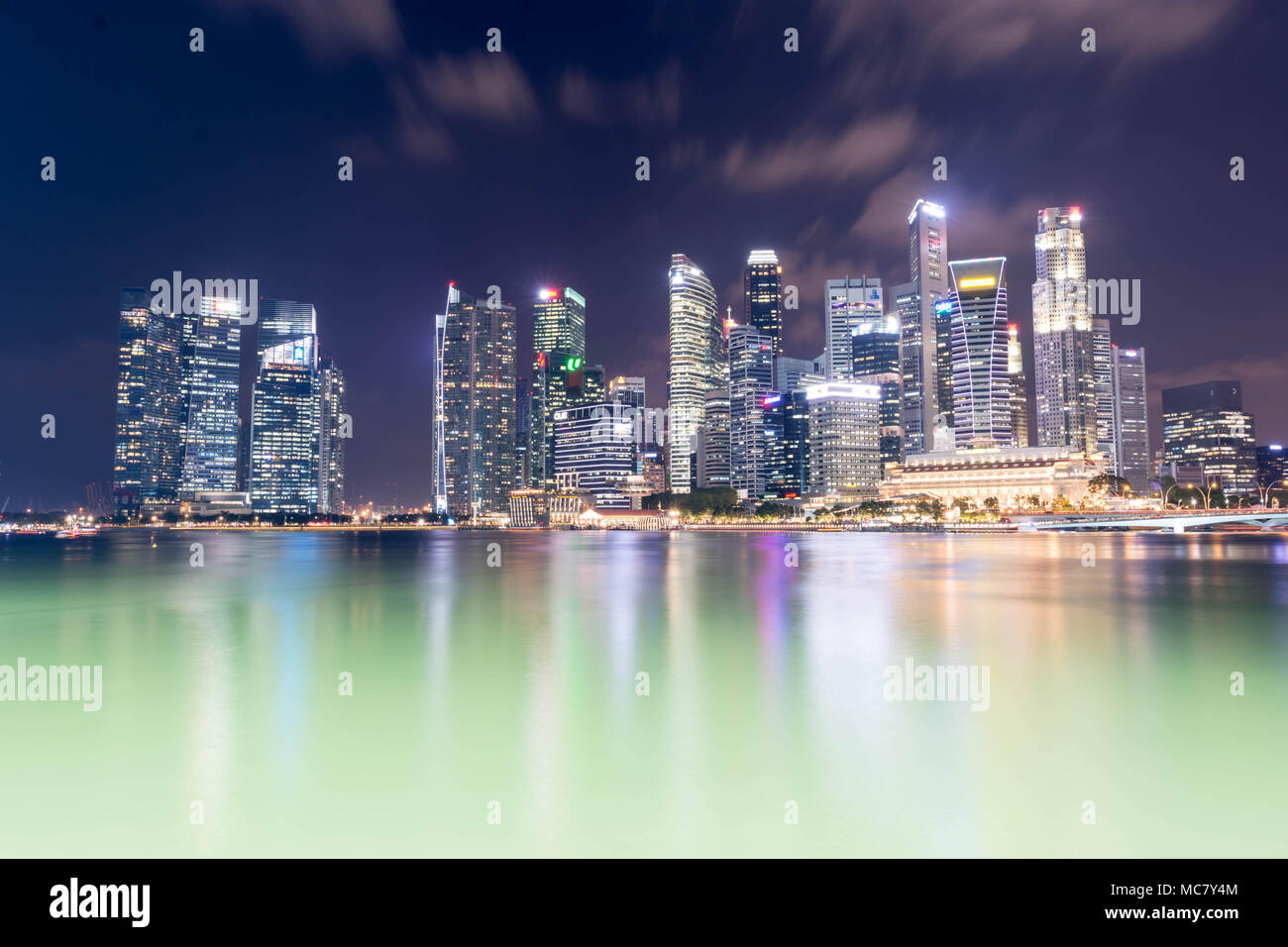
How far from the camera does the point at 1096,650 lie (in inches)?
970

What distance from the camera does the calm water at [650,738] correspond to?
10328mm

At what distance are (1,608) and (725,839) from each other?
1930 inches

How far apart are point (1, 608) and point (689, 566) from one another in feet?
170

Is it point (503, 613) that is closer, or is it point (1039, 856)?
point (1039, 856)

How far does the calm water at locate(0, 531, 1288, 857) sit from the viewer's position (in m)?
10.3

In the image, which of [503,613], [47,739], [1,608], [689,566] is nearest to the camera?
[47,739]

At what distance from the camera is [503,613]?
3575 centimetres

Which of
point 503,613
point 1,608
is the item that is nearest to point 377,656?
point 503,613

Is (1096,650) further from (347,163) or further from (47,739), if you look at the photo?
(347,163)

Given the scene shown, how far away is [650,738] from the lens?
14797 millimetres

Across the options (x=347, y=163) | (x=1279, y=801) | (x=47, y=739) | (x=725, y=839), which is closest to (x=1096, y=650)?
(x=1279, y=801)

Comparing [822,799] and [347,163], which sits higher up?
[347,163]

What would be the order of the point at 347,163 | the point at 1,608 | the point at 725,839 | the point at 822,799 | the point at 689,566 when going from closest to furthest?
1. the point at 725,839
2. the point at 822,799
3. the point at 1,608
4. the point at 347,163
5. the point at 689,566
